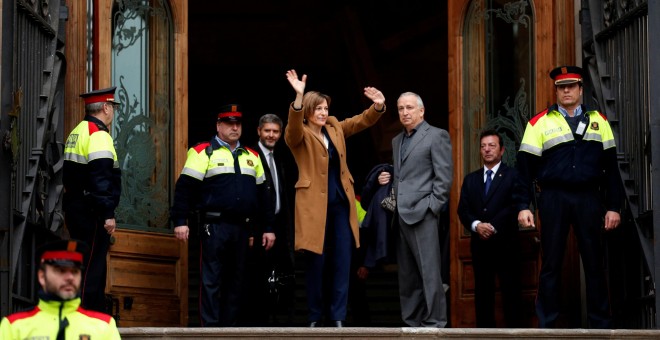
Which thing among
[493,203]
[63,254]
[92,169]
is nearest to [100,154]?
[92,169]

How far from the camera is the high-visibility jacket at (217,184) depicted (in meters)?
13.2

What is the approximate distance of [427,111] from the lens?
2186 centimetres

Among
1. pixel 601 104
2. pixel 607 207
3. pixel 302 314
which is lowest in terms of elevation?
pixel 302 314

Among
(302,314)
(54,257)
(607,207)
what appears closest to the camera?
(54,257)

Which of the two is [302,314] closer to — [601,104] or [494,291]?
[494,291]

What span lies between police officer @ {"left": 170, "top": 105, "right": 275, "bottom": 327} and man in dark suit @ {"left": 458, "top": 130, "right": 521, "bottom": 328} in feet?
5.58

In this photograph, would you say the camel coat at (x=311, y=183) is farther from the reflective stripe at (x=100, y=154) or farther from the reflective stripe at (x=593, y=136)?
the reflective stripe at (x=593, y=136)

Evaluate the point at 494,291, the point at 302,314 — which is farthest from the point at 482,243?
the point at 302,314

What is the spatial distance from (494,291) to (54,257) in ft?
17.2

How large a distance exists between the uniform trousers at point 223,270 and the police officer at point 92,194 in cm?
80

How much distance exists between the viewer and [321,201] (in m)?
13.0

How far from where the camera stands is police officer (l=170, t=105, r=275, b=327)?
1303cm

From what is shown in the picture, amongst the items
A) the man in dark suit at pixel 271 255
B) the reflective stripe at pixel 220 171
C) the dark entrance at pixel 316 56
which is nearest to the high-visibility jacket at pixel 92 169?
the reflective stripe at pixel 220 171

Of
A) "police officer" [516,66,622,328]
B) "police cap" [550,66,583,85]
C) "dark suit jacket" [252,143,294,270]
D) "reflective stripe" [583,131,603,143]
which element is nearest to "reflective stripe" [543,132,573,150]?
"police officer" [516,66,622,328]
